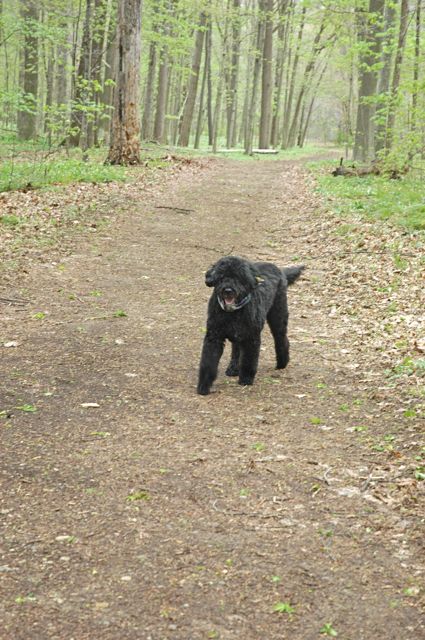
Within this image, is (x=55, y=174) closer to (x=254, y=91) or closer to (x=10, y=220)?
(x=10, y=220)

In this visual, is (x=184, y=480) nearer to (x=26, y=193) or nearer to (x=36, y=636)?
(x=36, y=636)

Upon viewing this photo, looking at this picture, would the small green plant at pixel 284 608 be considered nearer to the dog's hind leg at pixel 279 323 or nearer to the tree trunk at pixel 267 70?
the dog's hind leg at pixel 279 323

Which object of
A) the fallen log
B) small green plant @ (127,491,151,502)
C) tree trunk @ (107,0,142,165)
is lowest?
small green plant @ (127,491,151,502)

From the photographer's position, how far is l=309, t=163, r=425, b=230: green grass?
1285 centimetres

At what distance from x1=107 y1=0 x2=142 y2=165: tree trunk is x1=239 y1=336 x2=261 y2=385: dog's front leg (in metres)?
14.5

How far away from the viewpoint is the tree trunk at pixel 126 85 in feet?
59.7

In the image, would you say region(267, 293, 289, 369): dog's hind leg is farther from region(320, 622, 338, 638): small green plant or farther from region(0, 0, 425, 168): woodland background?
region(0, 0, 425, 168): woodland background

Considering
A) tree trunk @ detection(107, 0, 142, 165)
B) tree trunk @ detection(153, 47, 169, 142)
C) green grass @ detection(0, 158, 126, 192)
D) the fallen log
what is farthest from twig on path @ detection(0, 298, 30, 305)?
tree trunk @ detection(153, 47, 169, 142)

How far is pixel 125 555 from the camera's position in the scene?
11.6 feet

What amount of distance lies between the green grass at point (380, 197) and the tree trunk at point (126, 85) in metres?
5.78

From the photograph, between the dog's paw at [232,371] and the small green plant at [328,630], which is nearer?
the small green plant at [328,630]

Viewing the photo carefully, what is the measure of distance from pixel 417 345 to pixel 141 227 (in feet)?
25.3

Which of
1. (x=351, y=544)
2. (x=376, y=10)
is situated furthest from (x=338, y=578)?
(x=376, y=10)

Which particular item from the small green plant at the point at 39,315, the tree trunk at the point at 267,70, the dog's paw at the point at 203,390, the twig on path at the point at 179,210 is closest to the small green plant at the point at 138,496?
the dog's paw at the point at 203,390
